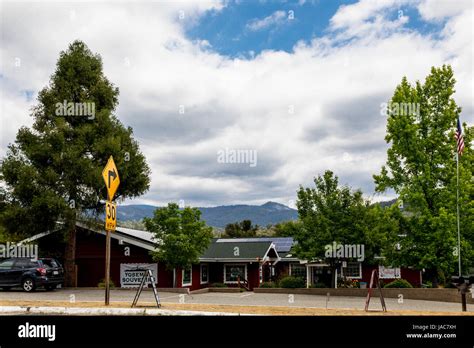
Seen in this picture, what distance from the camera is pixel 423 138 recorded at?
3080cm

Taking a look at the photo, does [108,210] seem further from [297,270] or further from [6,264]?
[297,270]

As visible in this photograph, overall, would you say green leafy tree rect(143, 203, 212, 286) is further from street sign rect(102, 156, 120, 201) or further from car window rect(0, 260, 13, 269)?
street sign rect(102, 156, 120, 201)

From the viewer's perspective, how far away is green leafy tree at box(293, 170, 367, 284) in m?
32.6

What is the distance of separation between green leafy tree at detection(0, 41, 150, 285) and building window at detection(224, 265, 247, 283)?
495 inches

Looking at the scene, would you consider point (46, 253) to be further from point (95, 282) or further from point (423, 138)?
point (423, 138)

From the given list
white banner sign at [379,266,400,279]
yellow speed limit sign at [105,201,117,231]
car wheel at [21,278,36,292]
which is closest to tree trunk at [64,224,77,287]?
car wheel at [21,278,36,292]

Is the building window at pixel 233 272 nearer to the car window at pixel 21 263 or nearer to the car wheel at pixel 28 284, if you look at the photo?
the car wheel at pixel 28 284

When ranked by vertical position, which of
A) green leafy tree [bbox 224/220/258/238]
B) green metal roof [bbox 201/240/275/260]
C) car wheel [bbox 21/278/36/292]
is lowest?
car wheel [bbox 21/278/36/292]

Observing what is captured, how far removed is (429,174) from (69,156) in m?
21.3

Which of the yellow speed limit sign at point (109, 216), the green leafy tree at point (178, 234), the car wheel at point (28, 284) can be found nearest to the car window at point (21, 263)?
the car wheel at point (28, 284)

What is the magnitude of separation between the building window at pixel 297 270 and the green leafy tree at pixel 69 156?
62.6ft

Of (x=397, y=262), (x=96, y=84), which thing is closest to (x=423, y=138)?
(x=397, y=262)

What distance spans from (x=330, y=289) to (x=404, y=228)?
240 inches

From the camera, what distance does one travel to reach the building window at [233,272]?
41.6m
